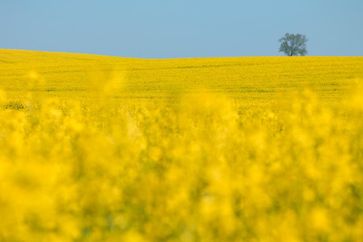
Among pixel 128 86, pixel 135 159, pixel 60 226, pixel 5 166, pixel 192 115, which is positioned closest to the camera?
pixel 60 226

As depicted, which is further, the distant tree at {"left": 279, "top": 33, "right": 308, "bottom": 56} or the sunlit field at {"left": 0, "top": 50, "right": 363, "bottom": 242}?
the distant tree at {"left": 279, "top": 33, "right": 308, "bottom": 56}

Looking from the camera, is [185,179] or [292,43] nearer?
[185,179]

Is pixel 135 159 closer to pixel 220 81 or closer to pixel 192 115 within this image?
pixel 192 115

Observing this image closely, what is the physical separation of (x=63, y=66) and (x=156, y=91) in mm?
12837

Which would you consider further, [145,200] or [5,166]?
[145,200]

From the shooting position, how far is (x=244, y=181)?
4.61 meters

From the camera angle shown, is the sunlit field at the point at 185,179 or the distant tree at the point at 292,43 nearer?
the sunlit field at the point at 185,179

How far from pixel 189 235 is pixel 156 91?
20805 mm

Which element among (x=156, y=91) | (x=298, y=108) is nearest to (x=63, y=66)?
(x=156, y=91)

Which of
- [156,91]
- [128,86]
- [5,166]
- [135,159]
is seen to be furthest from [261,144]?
[128,86]

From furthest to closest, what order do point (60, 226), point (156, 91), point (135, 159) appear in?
1. point (156, 91)
2. point (135, 159)
3. point (60, 226)

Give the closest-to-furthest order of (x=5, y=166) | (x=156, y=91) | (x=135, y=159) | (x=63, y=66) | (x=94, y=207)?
(x=5, y=166) → (x=94, y=207) → (x=135, y=159) → (x=156, y=91) → (x=63, y=66)

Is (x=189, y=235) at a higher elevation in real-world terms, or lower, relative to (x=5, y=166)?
lower

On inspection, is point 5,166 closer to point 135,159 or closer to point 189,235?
point 189,235
